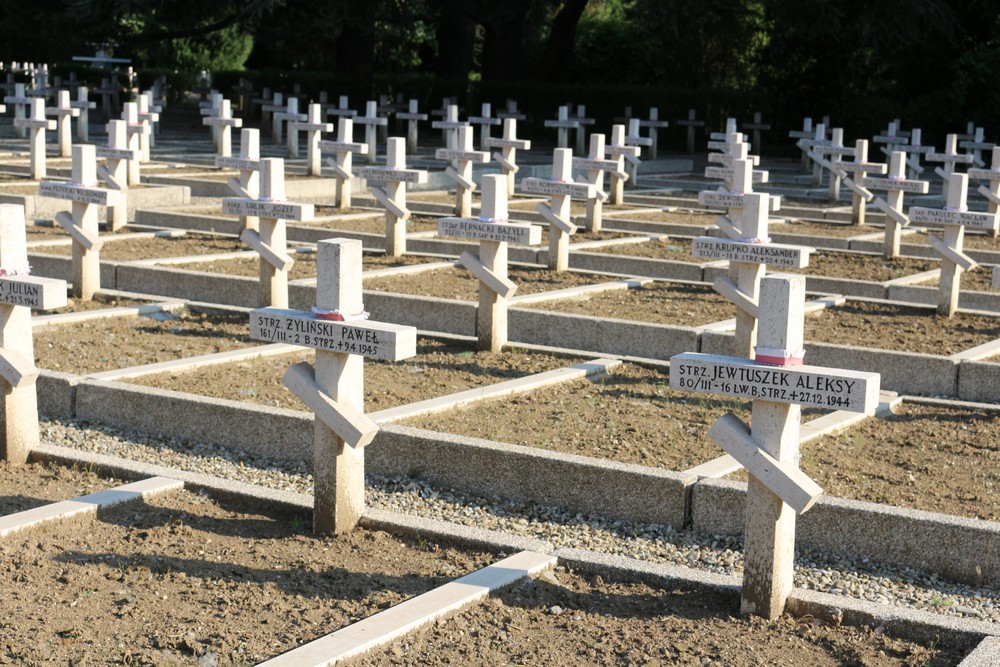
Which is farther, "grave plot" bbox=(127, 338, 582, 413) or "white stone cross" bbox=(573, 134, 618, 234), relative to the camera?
"white stone cross" bbox=(573, 134, 618, 234)

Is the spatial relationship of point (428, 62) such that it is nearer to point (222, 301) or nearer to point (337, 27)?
point (337, 27)

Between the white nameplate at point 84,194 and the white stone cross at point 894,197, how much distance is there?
7788 millimetres

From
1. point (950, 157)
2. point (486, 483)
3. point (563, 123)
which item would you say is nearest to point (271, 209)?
point (486, 483)

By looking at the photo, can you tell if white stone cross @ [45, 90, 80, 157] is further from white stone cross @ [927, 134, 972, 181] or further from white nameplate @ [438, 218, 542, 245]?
white nameplate @ [438, 218, 542, 245]

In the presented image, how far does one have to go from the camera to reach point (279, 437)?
818 cm

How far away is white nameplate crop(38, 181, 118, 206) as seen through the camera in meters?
11.5

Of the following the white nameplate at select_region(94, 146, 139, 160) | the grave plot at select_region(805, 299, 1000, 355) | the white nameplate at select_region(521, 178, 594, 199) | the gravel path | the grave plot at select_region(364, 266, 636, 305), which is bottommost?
the gravel path

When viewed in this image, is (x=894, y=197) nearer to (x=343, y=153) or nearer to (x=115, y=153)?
(x=343, y=153)

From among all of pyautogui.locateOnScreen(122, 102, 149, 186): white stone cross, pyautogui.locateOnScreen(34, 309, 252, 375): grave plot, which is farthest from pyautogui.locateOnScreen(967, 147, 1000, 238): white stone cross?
pyautogui.locateOnScreen(122, 102, 149, 186): white stone cross

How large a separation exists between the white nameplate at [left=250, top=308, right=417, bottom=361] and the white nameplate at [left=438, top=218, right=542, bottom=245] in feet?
12.6

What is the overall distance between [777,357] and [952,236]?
726cm

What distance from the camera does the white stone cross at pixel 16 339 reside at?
7.20m

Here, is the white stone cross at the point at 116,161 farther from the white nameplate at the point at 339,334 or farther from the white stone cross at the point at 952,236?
the white nameplate at the point at 339,334

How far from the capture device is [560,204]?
45.3 feet
